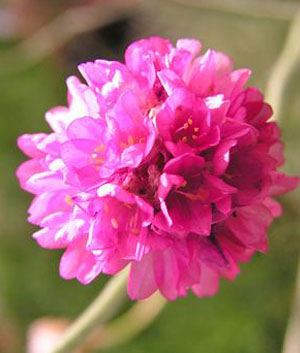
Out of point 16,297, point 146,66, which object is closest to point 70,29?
point 16,297

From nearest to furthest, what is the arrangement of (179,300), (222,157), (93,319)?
(222,157) → (93,319) → (179,300)

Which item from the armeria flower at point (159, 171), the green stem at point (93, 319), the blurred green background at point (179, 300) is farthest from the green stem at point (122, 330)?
the armeria flower at point (159, 171)

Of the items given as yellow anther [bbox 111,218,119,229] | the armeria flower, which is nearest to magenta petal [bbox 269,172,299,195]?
the armeria flower

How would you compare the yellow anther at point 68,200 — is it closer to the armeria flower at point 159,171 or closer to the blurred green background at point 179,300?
the armeria flower at point 159,171

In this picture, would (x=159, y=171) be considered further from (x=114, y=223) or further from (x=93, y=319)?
(x=93, y=319)

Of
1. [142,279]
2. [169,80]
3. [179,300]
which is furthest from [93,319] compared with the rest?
[179,300]

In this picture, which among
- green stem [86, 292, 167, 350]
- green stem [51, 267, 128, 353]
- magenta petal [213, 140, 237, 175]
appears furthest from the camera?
green stem [86, 292, 167, 350]

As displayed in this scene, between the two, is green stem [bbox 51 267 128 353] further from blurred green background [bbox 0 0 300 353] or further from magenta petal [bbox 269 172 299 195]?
blurred green background [bbox 0 0 300 353]
